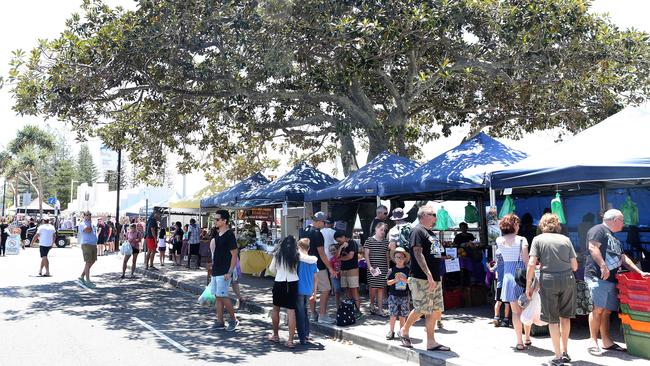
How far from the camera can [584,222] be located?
452 inches

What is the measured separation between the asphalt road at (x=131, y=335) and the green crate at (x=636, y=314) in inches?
114

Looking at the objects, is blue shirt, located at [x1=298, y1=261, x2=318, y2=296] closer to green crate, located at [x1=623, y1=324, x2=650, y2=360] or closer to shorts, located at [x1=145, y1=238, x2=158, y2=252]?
green crate, located at [x1=623, y1=324, x2=650, y2=360]

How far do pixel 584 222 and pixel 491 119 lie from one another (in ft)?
23.4

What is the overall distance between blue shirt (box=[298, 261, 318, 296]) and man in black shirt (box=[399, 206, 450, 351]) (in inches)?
69.1

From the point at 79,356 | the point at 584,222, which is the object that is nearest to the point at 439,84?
the point at 584,222

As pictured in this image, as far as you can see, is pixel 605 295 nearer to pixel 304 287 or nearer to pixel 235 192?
pixel 304 287

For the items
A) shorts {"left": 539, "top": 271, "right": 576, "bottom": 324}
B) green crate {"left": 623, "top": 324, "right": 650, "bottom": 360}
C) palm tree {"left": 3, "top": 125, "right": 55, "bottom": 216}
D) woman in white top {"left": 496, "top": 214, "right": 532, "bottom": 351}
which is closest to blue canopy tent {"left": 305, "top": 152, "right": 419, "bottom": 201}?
woman in white top {"left": 496, "top": 214, "right": 532, "bottom": 351}

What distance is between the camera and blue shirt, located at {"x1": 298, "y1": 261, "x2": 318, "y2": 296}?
799 centimetres

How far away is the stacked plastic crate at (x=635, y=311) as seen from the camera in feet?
20.6

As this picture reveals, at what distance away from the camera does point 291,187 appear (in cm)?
A: 1480

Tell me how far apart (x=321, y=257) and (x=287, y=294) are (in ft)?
3.83

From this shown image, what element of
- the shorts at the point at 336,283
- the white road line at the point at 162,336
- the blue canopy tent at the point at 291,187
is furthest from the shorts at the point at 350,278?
the blue canopy tent at the point at 291,187

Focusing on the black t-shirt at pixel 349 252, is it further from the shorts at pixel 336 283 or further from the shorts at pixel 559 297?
the shorts at pixel 559 297

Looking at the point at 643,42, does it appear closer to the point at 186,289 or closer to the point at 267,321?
the point at 267,321
